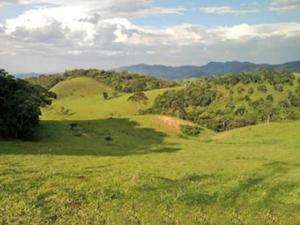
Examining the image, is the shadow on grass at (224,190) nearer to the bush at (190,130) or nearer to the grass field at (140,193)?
the grass field at (140,193)

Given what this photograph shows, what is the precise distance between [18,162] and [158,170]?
10.8 metres

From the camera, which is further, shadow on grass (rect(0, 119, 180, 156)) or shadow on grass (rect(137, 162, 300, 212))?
shadow on grass (rect(0, 119, 180, 156))

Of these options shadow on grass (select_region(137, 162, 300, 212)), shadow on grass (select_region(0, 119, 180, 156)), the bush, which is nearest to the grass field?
shadow on grass (select_region(137, 162, 300, 212))

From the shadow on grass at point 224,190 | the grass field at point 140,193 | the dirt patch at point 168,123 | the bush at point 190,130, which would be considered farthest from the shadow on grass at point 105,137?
the shadow on grass at point 224,190

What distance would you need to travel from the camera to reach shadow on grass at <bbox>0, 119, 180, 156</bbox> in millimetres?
62325

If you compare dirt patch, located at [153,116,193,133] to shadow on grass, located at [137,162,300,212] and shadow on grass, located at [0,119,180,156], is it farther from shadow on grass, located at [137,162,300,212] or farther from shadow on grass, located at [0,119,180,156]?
shadow on grass, located at [137,162,300,212]

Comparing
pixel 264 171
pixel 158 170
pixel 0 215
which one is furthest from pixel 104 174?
pixel 264 171

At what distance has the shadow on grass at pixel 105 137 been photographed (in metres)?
62.3

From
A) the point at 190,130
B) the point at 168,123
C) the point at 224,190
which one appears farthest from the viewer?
the point at 168,123

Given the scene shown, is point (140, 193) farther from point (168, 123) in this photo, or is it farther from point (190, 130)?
point (168, 123)

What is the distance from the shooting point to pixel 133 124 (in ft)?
341

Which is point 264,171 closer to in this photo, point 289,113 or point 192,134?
point 192,134

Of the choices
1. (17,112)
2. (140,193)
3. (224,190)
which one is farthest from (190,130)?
(140,193)

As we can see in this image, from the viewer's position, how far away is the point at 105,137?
80.6 metres
